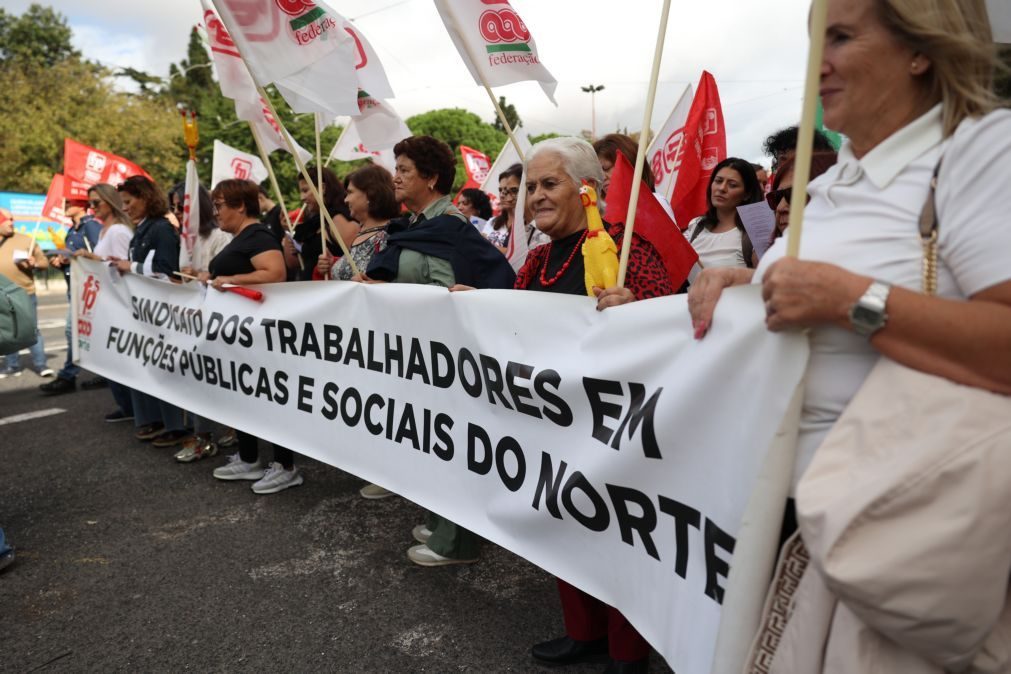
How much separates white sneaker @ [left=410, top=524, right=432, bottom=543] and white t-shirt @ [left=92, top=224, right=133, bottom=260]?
3.55m

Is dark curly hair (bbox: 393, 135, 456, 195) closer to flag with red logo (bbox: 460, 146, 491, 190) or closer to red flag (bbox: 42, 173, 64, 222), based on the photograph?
flag with red logo (bbox: 460, 146, 491, 190)

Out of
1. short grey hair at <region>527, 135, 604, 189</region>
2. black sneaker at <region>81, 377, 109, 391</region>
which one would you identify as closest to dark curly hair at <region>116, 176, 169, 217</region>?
black sneaker at <region>81, 377, 109, 391</region>

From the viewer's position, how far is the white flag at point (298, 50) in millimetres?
3002

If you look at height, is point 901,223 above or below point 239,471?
above

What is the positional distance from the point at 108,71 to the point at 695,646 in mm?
33495

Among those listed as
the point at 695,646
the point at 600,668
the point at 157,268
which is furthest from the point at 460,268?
the point at 157,268

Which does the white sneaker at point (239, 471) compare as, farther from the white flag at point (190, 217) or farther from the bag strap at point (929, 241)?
the bag strap at point (929, 241)

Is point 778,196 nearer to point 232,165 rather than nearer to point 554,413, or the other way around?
point 554,413

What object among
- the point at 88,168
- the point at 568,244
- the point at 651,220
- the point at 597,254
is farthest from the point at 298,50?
the point at 88,168

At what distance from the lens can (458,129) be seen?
165 ft

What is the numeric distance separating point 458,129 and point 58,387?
4675cm

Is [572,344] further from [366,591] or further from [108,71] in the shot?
[108,71]

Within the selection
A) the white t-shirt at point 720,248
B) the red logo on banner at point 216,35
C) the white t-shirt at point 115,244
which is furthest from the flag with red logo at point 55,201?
the white t-shirt at point 720,248

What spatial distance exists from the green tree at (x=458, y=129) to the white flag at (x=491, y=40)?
4709cm
